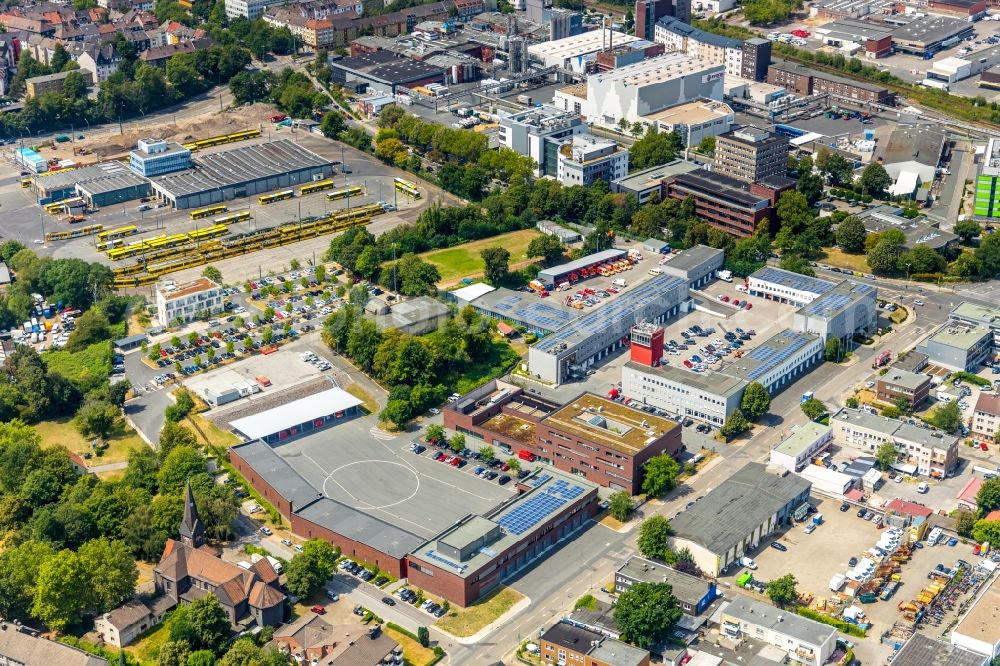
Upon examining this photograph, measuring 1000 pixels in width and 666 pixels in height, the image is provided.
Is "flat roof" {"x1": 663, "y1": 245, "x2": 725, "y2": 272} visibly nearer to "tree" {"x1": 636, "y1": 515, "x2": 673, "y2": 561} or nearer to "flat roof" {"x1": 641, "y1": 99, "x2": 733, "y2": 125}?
"flat roof" {"x1": 641, "y1": 99, "x2": 733, "y2": 125}

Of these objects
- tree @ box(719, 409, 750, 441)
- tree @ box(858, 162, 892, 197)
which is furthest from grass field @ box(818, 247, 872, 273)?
tree @ box(719, 409, 750, 441)

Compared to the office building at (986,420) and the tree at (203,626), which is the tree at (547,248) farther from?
the tree at (203,626)

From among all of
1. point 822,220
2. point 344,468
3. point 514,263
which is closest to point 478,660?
point 344,468

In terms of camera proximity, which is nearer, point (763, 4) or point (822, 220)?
point (822, 220)

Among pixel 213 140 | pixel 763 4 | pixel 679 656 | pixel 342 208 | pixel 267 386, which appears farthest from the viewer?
pixel 763 4

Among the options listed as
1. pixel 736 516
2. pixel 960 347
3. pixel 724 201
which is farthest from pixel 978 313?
pixel 736 516

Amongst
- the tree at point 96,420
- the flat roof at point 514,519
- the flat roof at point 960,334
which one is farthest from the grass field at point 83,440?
the flat roof at point 960,334

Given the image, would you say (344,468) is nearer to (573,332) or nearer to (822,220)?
(573,332)
